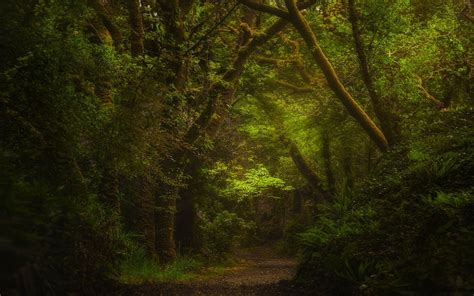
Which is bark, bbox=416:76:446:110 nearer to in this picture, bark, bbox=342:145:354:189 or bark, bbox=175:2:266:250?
bark, bbox=175:2:266:250

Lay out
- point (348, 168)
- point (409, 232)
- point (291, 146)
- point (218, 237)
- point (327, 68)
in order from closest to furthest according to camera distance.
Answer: point (409, 232), point (327, 68), point (218, 237), point (348, 168), point (291, 146)

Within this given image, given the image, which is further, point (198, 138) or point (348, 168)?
point (348, 168)

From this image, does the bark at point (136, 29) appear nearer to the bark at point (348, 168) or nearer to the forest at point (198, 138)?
the forest at point (198, 138)

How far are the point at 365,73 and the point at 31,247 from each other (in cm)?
920

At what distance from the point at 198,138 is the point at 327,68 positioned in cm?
404

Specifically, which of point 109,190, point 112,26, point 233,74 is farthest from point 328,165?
point 109,190

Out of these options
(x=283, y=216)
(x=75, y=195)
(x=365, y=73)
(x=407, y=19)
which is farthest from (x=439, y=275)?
(x=283, y=216)

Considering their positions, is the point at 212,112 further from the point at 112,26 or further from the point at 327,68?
the point at 112,26

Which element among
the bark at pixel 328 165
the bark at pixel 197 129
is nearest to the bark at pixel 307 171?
the bark at pixel 328 165

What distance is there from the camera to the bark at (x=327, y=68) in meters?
11.7

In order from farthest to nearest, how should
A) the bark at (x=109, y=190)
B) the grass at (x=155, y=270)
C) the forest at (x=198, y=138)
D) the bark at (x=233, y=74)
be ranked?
the bark at (x=233, y=74) < the grass at (x=155, y=270) < the bark at (x=109, y=190) < the forest at (x=198, y=138)

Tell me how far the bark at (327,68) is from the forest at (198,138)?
0.05m

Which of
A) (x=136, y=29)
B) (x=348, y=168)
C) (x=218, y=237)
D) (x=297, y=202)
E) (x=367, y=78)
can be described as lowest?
(x=218, y=237)

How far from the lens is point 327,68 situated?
1203 cm
